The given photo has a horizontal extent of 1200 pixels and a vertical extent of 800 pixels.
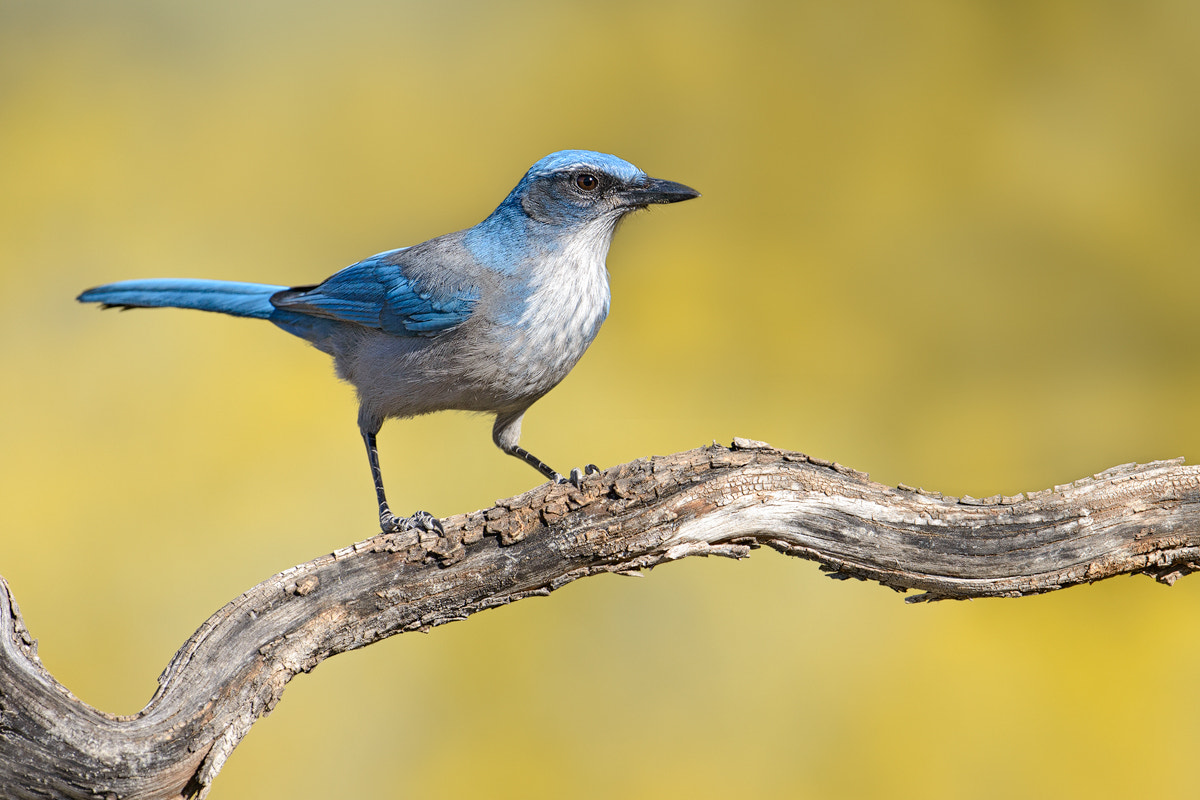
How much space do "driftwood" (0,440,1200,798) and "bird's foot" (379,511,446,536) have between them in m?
0.05

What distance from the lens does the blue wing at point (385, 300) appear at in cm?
407

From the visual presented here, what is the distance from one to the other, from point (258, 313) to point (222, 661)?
205 cm

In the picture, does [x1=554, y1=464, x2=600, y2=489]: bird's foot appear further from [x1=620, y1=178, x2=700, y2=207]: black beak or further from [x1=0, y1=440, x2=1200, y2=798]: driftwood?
[x1=620, y1=178, x2=700, y2=207]: black beak

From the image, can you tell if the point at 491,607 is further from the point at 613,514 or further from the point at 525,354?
the point at 525,354

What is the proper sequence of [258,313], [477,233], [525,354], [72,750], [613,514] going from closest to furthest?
[72,750], [613,514], [525,354], [477,233], [258,313]

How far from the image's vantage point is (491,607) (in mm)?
3631

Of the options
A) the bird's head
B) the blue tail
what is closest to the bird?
the bird's head

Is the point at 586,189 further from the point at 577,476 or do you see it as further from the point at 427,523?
the point at 427,523

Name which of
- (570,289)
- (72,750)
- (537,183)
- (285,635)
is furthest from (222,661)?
(537,183)

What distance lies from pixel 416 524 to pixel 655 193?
1.67 m

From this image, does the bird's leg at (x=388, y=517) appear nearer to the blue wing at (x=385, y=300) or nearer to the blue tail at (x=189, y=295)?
the blue wing at (x=385, y=300)

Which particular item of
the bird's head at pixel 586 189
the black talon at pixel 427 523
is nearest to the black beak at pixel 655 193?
the bird's head at pixel 586 189

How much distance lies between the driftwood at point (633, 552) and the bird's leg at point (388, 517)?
8 cm

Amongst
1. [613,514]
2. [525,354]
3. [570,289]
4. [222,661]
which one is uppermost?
[570,289]
